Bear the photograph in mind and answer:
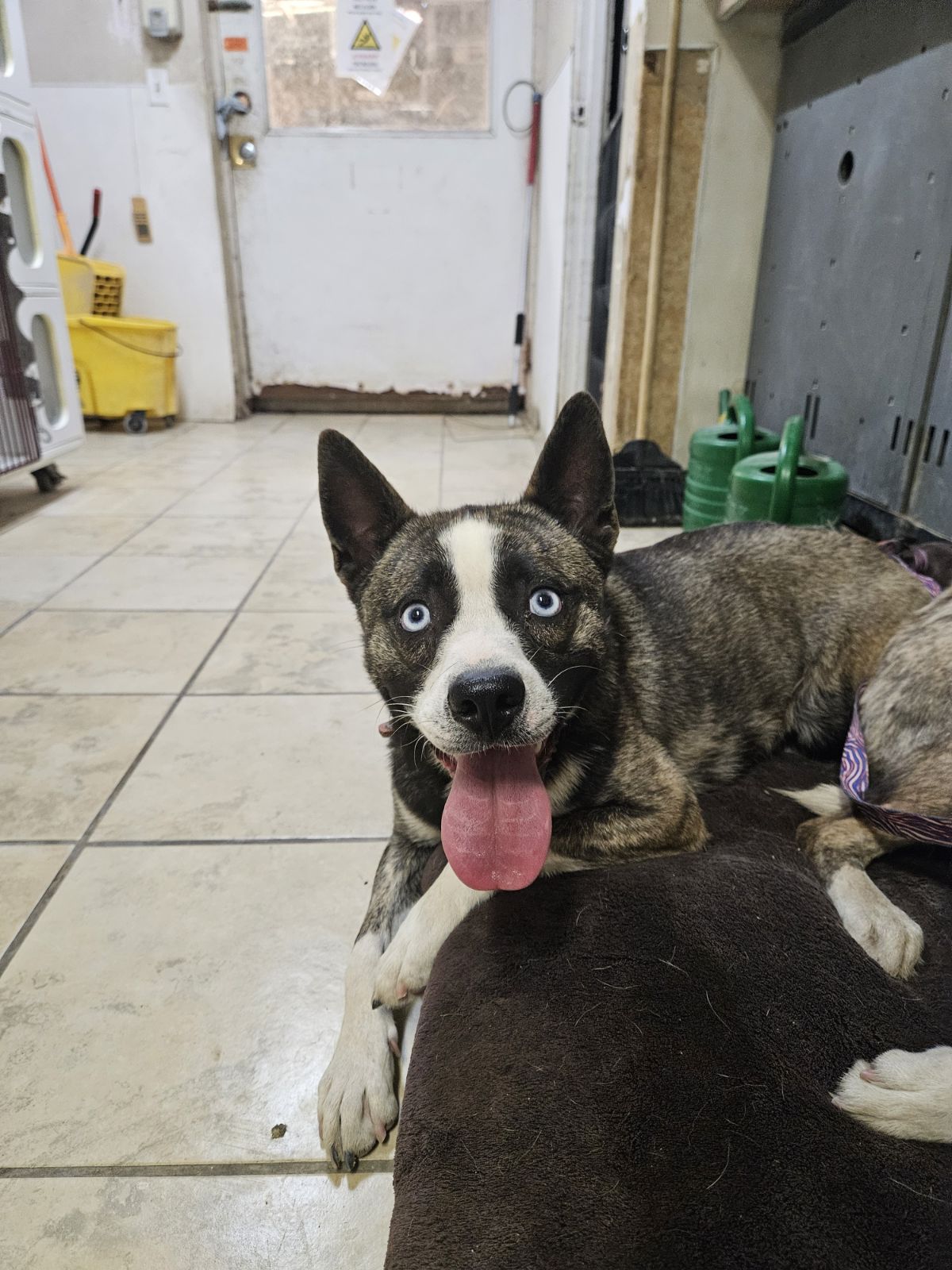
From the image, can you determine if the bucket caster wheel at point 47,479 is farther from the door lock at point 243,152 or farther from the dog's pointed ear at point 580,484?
the dog's pointed ear at point 580,484

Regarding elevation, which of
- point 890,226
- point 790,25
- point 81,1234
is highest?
point 790,25

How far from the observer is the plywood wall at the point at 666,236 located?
4004 millimetres

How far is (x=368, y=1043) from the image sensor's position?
4.38 ft

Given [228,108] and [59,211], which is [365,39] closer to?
[228,108]

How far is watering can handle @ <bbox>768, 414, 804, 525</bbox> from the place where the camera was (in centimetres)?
303

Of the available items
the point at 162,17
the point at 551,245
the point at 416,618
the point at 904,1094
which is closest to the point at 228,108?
the point at 162,17

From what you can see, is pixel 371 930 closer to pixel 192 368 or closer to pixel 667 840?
pixel 667 840

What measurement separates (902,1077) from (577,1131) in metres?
Result: 0.46

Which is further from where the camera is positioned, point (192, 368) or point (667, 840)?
point (192, 368)

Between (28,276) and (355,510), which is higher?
(28,276)

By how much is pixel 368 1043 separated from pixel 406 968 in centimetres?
13

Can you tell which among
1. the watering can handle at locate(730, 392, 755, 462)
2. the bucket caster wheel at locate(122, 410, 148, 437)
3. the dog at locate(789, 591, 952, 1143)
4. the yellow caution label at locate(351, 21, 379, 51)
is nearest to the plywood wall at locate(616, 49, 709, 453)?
the watering can handle at locate(730, 392, 755, 462)

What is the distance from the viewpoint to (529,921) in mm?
1375

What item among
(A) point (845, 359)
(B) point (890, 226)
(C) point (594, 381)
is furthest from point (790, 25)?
(C) point (594, 381)
